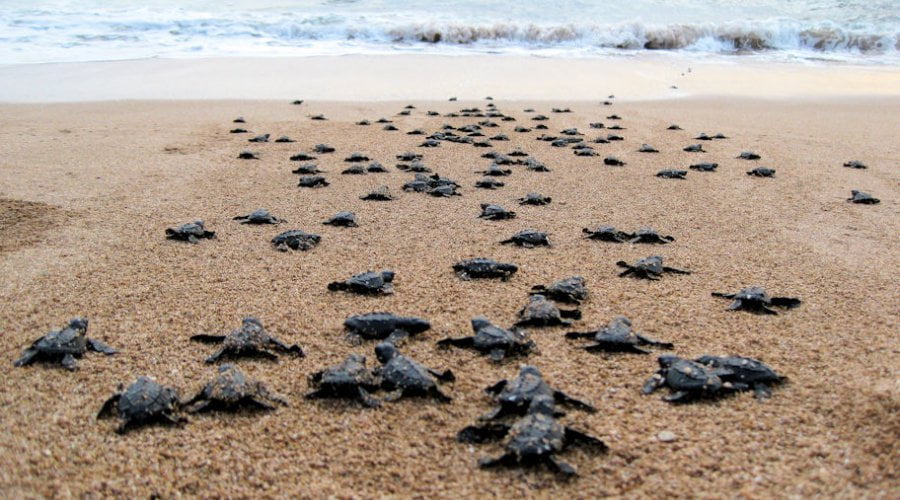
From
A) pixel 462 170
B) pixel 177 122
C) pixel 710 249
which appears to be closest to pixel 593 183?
pixel 462 170

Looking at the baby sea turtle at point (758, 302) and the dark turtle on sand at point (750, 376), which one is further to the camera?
the baby sea turtle at point (758, 302)

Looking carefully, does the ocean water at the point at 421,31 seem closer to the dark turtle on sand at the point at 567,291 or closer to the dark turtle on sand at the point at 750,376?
the dark turtle on sand at the point at 567,291

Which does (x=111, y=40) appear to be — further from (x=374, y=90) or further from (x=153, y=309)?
(x=153, y=309)

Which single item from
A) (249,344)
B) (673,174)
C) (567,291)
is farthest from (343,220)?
(673,174)

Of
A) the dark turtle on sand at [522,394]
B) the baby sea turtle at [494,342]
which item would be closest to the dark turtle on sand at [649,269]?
the baby sea turtle at [494,342]

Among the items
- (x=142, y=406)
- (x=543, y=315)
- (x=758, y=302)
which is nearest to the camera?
(x=142, y=406)

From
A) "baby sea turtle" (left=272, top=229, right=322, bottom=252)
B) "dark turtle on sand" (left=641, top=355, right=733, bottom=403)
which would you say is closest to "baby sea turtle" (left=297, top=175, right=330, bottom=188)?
"baby sea turtle" (left=272, top=229, right=322, bottom=252)

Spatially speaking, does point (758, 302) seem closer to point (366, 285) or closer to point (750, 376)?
point (750, 376)
